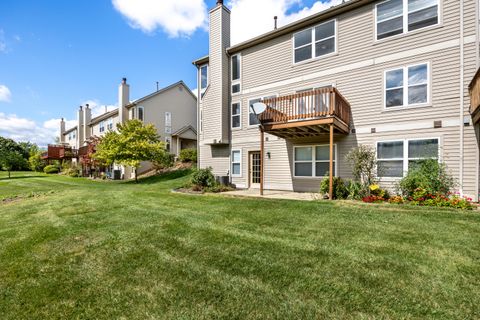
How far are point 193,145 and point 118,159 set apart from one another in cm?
916

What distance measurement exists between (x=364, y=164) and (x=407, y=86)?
3.26 meters

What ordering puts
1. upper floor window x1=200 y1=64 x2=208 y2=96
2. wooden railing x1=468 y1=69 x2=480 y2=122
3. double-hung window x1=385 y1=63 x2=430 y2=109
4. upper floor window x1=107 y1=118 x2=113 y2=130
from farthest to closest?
upper floor window x1=107 y1=118 x2=113 y2=130
upper floor window x1=200 y1=64 x2=208 y2=96
double-hung window x1=385 y1=63 x2=430 y2=109
wooden railing x1=468 y1=69 x2=480 y2=122

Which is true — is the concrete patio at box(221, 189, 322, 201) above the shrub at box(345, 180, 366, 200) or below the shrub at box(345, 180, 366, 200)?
below

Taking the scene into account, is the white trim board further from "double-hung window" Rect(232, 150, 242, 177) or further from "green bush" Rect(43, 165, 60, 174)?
"green bush" Rect(43, 165, 60, 174)

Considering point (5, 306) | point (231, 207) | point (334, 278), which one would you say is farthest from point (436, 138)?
point (5, 306)

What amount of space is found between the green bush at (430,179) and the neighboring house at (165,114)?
1941 centimetres

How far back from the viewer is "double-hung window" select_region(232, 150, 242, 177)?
13.2 metres

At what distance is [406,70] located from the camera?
8.73m

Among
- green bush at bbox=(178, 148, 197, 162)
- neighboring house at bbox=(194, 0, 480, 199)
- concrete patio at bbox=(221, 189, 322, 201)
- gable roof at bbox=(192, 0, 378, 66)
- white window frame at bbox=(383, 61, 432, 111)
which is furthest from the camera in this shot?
green bush at bbox=(178, 148, 197, 162)

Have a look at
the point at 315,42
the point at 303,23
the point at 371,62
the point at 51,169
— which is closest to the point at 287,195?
the point at 371,62

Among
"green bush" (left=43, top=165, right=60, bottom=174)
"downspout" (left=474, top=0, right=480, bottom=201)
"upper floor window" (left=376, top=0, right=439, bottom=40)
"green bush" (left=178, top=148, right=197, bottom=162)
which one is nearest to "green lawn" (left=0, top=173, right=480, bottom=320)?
"downspout" (left=474, top=0, right=480, bottom=201)

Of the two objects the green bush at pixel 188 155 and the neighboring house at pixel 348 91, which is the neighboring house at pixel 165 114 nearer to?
the green bush at pixel 188 155

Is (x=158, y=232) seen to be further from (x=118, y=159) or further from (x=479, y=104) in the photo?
(x=118, y=159)

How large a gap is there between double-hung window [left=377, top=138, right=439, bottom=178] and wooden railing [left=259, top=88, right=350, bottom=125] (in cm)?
184
